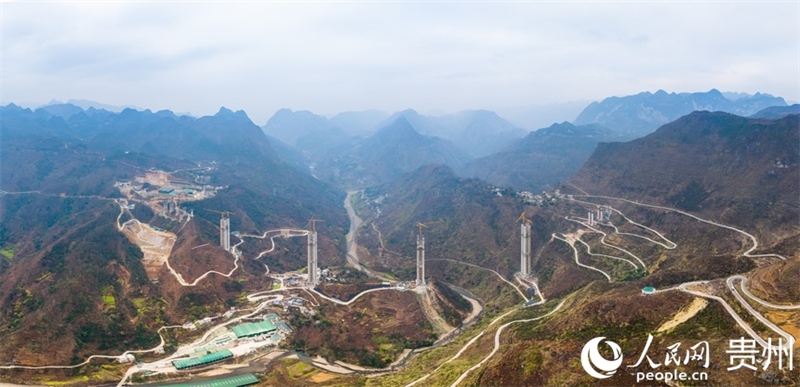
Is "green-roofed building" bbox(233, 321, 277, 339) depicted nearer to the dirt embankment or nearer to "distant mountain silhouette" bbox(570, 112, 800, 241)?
the dirt embankment

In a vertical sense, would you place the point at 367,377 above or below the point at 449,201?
below

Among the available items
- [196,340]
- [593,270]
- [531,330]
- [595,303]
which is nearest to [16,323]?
[196,340]

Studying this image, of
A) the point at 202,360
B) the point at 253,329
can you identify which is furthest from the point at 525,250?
the point at 202,360

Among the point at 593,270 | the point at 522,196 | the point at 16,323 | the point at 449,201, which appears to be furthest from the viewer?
the point at 449,201

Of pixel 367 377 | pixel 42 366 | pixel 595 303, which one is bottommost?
pixel 367 377

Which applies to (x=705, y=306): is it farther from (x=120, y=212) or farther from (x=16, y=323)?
(x=120, y=212)

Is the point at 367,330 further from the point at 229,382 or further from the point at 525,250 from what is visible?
the point at 525,250

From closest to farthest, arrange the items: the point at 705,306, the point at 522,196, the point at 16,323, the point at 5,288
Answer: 1. the point at 705,306
2. the point at 16,323
3. the point at 5,288
4. the point at 522,196

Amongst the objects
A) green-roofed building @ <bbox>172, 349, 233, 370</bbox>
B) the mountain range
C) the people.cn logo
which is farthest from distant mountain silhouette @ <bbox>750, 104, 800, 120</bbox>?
green-roofed building @ <bbox>172, 349, 233, 370</bbox>
